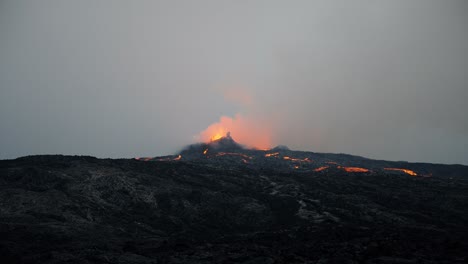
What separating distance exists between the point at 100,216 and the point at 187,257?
3077cm

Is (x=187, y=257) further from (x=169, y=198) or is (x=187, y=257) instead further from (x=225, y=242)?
(x=169, y=198)

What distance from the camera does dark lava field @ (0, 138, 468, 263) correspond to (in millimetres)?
44875

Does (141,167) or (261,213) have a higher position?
(141,167)

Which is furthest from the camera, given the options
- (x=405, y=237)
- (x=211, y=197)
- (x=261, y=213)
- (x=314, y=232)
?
(x=211, y=197)

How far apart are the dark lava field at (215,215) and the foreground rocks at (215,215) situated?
0.74 feet

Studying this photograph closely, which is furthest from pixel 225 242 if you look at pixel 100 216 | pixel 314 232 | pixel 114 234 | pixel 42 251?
pixel 100 216

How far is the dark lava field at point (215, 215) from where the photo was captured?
44.9 m

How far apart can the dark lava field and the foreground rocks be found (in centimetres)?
23

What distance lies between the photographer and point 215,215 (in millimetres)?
76625

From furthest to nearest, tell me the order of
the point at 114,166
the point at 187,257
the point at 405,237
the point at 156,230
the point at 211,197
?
the point at 114,166, the point at 211,197, the point at 156,230, the point at 405,237, the point at 187,257

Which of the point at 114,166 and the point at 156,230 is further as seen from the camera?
the point at 114,166

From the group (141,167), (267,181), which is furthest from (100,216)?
(267,181)

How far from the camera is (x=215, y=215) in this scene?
76.6m

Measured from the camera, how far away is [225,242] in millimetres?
53094
